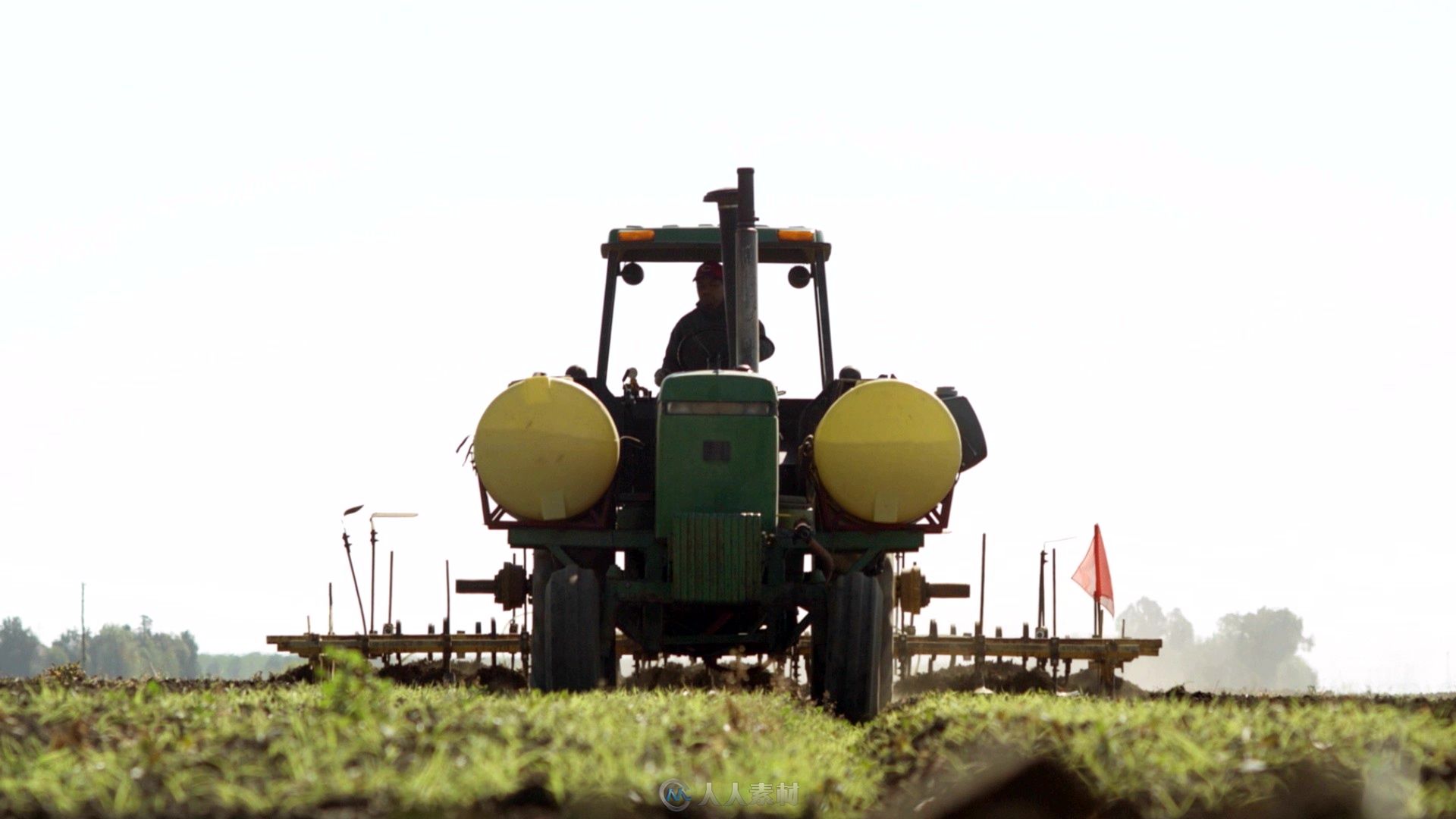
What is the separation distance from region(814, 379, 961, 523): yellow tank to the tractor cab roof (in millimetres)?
2161

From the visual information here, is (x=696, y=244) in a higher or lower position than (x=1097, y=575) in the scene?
higher

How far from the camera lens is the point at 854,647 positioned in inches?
410

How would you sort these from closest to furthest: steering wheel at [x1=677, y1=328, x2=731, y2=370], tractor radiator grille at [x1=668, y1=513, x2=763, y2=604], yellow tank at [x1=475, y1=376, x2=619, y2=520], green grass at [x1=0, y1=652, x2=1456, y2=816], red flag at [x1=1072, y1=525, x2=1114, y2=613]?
green grass at [x1=0, y1=652, x2=1456, y2=816]
tractor radiator grille at [x1=668, y1=513, x2=763, y2=604]
yellow tank at [x1=475, y1=376, x2=619, y2=520]
steering wheel at [x1=677, y1=328, x2=731, y2=370]
red flag at [x1=1072, y1=525, x2=1114, y2=613]

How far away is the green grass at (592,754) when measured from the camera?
4973 millimetres

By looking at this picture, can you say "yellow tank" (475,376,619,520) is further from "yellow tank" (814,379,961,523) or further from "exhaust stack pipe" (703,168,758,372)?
"yellow tank" (814,379,961,523)

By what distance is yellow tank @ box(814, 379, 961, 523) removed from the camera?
35.8 ft

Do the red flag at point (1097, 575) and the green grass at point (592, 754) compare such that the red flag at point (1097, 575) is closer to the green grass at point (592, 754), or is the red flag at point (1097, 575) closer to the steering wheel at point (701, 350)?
the steering wheel at point (701, 350)

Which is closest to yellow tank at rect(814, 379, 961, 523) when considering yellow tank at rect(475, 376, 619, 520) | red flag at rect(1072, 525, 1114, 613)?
yellow tank at rect(475, 376, 619, 520)

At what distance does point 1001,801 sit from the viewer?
5812mm

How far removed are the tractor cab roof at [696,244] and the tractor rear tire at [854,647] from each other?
3164 mm

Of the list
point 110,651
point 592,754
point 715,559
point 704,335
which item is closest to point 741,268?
point 704,335

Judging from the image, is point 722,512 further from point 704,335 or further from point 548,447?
point 704,335

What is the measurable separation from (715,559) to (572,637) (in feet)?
3.14

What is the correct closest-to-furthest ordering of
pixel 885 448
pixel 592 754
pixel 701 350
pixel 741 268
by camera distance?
pixel 592 754 < pixel 885 448 < pixel 741 268 < pixel 701 350
